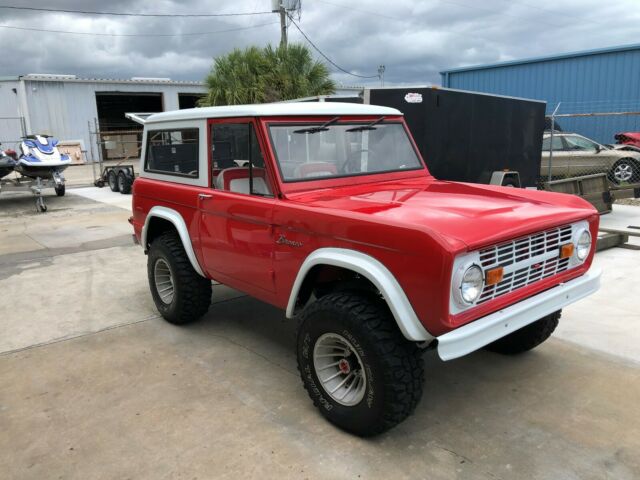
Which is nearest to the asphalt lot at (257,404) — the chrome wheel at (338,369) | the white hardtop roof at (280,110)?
the chrome wheel at (338,369)

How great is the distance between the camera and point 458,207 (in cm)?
305

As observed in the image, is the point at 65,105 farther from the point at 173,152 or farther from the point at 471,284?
the point at 471,284

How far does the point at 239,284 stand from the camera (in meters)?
3.84

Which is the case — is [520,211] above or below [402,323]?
above

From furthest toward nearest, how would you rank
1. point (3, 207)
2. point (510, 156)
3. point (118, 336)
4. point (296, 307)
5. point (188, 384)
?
point (3, 207) < point (510, 156) < point (118, 336) < point (188, 384) < point (296, 307)

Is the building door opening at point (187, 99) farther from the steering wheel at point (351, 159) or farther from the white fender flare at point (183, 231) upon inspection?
the steering wheel at point (351, 159)

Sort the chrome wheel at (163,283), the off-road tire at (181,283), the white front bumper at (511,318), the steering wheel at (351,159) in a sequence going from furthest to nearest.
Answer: the chrome wheel at (163,283)
the off-road tire at (181,283)
the steering wheel at (351,159)
the white front bumper at (511,318)

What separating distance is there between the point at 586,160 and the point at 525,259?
1063 cm

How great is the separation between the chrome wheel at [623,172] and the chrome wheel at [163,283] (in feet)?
37.1

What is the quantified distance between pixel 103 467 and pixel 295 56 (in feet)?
48.8

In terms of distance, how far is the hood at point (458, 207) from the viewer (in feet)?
8.66

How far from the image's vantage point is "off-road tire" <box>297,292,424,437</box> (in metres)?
2.69

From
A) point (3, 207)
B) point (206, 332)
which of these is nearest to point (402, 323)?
point (206, 332)

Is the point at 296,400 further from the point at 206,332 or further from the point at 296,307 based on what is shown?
the point at 206,332
